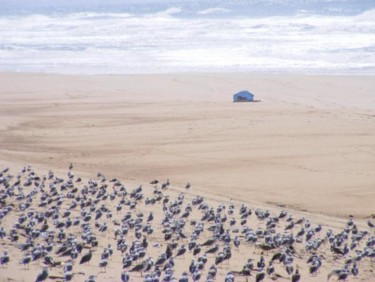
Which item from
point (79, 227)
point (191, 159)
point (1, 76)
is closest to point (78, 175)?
point (191, 159)

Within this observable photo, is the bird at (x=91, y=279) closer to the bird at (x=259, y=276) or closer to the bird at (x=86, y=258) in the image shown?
the bird at (x=86, y=258)

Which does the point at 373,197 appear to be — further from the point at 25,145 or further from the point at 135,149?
the point at 25,145

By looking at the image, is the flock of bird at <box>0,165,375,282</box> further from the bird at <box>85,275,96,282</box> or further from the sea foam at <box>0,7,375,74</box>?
the sea foam at <box>0,7,375,74</box>

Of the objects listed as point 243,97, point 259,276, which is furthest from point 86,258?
point 243,97

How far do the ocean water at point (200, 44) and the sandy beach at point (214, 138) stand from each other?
281 inches

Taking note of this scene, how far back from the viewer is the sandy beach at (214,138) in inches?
759

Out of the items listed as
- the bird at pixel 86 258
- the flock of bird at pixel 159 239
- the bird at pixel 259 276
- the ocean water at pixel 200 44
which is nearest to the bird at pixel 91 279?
the flock of bird at pixel 159 239

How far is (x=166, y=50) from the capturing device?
5756cm

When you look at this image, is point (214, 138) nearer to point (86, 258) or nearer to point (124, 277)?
point (86, 258)

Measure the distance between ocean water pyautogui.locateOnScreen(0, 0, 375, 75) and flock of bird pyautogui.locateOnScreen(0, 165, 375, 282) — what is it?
2794 cm

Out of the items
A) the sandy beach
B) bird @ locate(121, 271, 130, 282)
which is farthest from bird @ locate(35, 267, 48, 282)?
bird @ locate(121, 271, 130, 282)

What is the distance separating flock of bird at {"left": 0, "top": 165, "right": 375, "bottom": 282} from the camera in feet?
40.5

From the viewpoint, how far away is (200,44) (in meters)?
61.5

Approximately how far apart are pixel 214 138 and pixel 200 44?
36.3 meters
